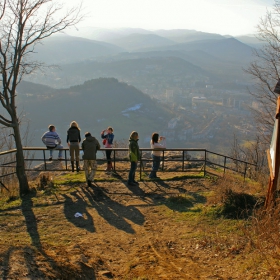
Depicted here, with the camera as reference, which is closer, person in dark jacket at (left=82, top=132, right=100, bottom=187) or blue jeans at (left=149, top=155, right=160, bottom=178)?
person in dark jacket at (left=82, top=132, right=100, bottom=187)

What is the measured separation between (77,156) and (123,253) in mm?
5246

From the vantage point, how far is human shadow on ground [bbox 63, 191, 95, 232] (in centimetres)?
633

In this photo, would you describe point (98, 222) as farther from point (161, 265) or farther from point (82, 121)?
point (82, 121)

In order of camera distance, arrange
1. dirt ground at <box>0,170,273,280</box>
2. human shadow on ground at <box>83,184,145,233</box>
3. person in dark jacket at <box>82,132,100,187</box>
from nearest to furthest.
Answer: dirt ground at <box>0,170,273,280</box>
human shadow on ground at <box>83,184,145,233</box>
person in dark jacket at <box>82,132,100,187</box>

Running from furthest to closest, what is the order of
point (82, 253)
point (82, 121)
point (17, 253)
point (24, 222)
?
point (82, 121) → point (24, 222) → point (82, 253) → point (17, 253)

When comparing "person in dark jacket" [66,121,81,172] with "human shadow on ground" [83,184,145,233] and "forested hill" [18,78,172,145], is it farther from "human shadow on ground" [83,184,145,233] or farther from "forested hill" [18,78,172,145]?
"forested hill" [18,78,172,145]

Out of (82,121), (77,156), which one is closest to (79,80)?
(82,121)

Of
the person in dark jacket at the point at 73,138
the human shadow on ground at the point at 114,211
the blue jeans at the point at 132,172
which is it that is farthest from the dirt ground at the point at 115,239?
the person in dark jacket at the point at 73,138

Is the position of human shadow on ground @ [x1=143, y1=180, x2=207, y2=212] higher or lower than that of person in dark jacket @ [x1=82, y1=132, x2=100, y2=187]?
lower

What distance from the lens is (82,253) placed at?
482 cm

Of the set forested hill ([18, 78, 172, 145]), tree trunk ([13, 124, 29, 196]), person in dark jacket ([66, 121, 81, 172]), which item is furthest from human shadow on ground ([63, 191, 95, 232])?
forested hill ([18, 78, 172, 145])

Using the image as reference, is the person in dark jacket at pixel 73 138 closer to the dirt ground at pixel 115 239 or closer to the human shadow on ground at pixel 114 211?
the dirt ground at pixel 115 239

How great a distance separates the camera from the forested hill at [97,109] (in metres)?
95.8

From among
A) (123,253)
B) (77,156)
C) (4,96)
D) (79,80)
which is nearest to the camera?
(123,253)
